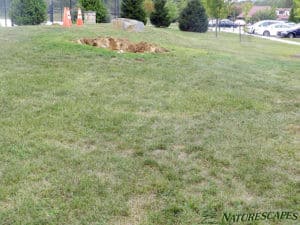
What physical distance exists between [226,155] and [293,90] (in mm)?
3971

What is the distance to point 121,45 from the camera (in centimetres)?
1090

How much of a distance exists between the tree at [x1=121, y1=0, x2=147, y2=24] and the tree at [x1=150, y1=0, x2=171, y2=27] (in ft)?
8.72

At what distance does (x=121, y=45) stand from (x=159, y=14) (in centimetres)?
1450

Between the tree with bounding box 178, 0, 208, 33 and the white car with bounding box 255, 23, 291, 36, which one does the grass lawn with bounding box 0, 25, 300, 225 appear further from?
the white car with bounding box 255, 23, 291, 36

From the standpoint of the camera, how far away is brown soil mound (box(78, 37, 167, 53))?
1066 cm

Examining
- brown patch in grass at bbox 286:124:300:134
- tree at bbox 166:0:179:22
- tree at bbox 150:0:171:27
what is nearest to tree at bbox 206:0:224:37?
tree at bbox 166:0:179:22

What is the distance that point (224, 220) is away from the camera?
120 inches

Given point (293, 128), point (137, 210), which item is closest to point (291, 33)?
point (293, 128)

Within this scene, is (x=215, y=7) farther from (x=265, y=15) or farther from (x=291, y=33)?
(x=265, y=15)

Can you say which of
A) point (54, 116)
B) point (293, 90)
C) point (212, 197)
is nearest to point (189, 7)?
point (293, 90)

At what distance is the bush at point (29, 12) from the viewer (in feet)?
58.0

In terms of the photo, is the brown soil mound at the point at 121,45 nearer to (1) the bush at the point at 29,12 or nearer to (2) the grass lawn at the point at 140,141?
(2) the grass lawn at the point at 140,141

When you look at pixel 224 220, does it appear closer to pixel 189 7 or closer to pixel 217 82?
pixel 217 82

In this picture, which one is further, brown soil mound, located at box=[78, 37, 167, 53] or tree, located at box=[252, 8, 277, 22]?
tree, located at box=[252, 8, 277, 22]
